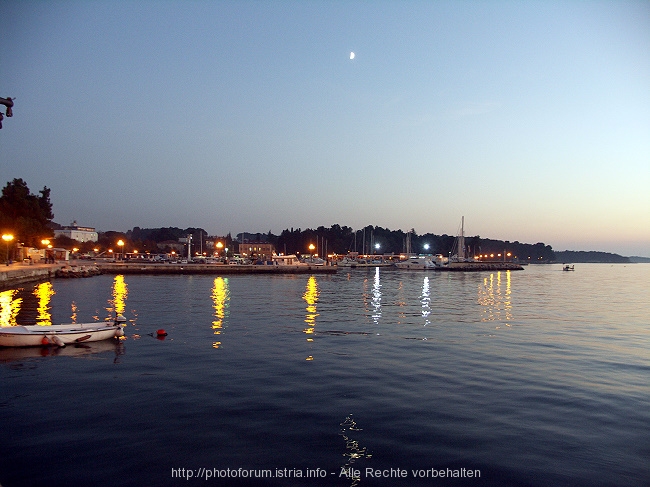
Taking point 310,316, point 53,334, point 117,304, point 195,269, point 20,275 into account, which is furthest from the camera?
point 195,269

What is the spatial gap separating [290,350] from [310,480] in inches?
534

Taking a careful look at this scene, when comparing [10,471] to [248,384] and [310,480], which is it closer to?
[310,480]

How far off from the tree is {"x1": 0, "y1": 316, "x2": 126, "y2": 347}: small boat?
7015cm

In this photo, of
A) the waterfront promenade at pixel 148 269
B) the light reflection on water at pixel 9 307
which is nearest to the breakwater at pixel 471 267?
the waterfront promenade at pixel 148 269

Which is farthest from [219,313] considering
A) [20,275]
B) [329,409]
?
[20,275]

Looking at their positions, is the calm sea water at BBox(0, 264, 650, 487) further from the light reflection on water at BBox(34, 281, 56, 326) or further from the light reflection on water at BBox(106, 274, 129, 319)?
the light reflection on water at BBox(106, 274, 129, 319)

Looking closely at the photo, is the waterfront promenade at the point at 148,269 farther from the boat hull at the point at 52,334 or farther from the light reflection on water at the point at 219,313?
the boat hull at the point at 52,334

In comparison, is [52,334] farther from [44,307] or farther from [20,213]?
[20,213]

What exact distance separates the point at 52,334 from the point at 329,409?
1635cm

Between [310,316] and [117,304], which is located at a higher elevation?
[117,304]

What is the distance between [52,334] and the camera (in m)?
23.7

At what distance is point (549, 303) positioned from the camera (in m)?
53.0

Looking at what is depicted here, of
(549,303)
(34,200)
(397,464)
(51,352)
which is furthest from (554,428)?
(34,200)

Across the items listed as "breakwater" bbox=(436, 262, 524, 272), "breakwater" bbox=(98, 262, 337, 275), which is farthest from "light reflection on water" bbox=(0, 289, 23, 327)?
"breakwater" bbox=(436, 262, 524, 272)
